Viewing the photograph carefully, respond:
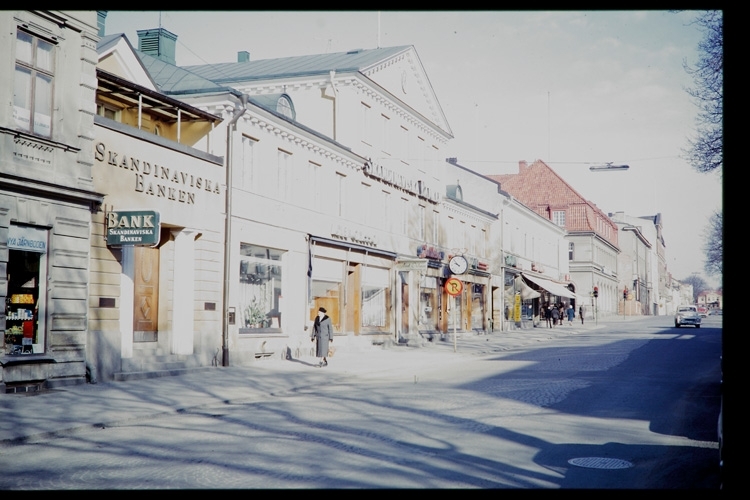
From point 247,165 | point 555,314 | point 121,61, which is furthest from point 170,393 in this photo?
point 555,314

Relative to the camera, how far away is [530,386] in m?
15.7

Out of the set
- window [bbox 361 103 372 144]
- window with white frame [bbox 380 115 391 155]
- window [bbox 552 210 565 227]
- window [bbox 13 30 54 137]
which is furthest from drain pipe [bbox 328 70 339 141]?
window [bbox 552 210 565 227]

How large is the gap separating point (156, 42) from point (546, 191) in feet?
177

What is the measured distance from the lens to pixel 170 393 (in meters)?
14.9

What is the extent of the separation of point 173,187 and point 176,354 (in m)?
4.19

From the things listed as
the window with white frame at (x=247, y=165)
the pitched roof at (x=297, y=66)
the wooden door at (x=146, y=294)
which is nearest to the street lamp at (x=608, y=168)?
the pitched roof at (x=297, y=66)

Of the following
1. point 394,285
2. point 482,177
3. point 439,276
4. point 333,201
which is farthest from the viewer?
point 482,177

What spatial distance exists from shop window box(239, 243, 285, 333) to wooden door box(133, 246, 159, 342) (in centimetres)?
335

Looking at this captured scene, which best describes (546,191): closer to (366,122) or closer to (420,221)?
(420,221)

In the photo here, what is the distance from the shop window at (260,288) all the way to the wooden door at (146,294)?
335cm

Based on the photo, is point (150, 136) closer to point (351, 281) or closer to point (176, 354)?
point (176, 354)

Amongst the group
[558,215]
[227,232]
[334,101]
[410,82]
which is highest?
[410,82]

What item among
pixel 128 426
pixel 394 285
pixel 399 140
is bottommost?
pixel 128 426
